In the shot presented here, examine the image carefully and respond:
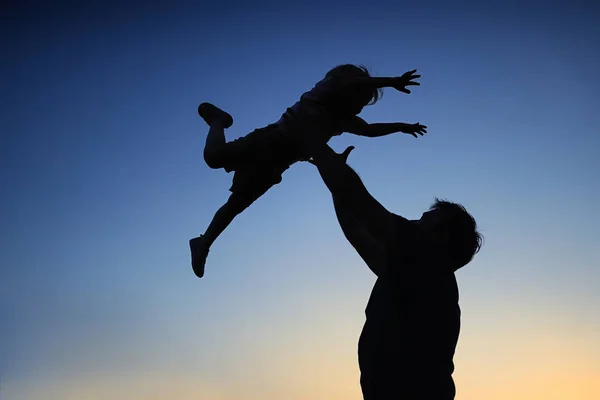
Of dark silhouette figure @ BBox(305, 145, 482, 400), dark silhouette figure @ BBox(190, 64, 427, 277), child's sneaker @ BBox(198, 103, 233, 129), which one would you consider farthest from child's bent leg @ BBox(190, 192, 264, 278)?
dark silhouette figure @ BBox(305, 145, 482, 400)

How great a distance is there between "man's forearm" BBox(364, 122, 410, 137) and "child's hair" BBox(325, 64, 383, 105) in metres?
0.21

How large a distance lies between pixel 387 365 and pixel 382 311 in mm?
202

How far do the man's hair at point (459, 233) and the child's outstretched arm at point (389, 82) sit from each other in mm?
633

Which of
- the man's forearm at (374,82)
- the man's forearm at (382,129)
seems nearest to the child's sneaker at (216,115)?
the man's forearm at (382,129)

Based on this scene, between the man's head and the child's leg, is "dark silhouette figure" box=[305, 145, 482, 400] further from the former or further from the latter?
the child's leg

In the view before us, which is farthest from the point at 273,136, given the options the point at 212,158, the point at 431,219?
the point at 431,219

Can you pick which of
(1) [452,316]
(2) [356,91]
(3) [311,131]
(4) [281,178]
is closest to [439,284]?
(1) [452,316]

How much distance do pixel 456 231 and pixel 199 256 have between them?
6.09ft

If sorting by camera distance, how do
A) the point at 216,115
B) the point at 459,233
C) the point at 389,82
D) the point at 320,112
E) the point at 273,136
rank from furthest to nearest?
the point at 216,115
the point at 273,136
the point at 320,112
the point at 389,82
the point at 459,233

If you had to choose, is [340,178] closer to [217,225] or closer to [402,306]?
[402,306]

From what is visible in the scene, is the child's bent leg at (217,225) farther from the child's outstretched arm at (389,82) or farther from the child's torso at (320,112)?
the child's outstretched arm at (389,82)

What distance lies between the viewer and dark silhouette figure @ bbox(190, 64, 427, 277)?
3254 millimetres

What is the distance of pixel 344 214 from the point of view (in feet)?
9.29

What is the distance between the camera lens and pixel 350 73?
3.35 meters
